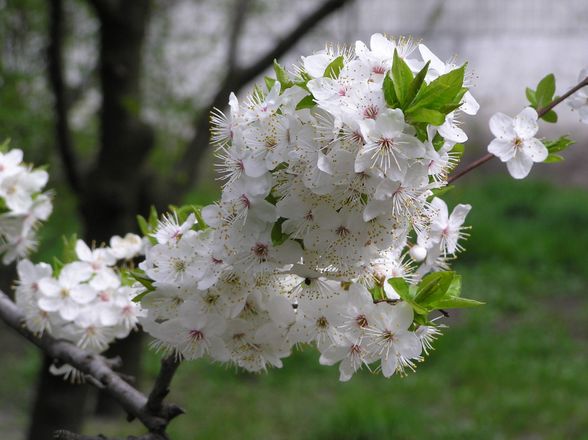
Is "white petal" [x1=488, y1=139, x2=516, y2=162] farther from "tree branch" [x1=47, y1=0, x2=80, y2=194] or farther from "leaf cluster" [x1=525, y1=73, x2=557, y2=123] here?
"tree branch" [x1=47, y1=0, x2=80, y2=194]

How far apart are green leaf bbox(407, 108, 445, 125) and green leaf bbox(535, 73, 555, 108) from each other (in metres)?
0.43

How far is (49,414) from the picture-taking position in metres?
3.28

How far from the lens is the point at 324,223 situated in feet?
3.25

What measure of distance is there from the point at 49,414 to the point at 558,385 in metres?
2.57

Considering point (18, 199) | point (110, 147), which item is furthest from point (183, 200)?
point (18, 199)

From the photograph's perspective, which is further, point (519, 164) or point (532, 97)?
point (532, 97)

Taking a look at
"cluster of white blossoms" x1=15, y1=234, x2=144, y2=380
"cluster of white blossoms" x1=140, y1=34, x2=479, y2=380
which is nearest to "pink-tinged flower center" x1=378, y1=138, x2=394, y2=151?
"cluster of white blossoms" x1=140, y1=34, x2=479, y2=380

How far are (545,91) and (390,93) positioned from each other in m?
0.46

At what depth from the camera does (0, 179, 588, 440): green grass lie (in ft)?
12.6

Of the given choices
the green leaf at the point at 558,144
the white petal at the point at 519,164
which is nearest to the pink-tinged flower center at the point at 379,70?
the white petal at the point at 519,164

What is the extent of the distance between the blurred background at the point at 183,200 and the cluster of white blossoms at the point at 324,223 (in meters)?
2.09

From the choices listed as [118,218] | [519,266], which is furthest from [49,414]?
[519,266]

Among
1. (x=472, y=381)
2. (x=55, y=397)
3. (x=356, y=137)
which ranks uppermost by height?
(x=356, y=137)

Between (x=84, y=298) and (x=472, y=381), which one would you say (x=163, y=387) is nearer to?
(x=84, y=298)
